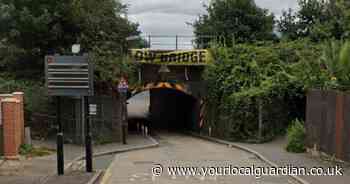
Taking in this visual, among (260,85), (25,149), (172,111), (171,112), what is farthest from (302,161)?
(171,112)

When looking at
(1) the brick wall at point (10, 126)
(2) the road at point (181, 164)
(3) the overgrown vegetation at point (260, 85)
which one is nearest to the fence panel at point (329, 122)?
(2) the road at point (181, 164)

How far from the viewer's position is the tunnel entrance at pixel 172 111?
4494 centimetres

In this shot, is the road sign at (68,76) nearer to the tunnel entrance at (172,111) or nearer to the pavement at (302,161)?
the pavement at (302,161)

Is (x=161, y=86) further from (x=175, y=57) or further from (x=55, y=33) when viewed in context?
(x=55, y=33)

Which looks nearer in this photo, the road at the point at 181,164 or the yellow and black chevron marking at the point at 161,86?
the road at the point at 181,164

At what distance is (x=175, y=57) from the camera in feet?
119

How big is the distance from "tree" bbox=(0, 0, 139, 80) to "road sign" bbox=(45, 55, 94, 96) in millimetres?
11336

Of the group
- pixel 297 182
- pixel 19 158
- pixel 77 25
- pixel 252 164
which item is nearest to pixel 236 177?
pixel 297 182

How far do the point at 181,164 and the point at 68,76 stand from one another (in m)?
5.36

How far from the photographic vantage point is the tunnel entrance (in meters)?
44.9

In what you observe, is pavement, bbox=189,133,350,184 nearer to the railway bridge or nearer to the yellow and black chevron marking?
the railway bridge

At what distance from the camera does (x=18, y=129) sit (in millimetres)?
21234

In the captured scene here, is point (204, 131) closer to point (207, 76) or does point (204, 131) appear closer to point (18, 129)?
point (207, 76)

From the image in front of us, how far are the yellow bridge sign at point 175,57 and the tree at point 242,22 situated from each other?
13770 mm
